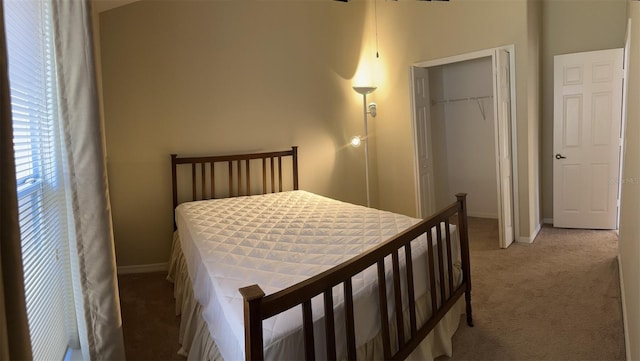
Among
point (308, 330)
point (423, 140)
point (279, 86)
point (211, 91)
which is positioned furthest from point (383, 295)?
point (423, 140)

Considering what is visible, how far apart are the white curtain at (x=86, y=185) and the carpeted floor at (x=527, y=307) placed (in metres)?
0.74

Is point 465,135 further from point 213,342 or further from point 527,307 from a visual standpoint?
point 213,342

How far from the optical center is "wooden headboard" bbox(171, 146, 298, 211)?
13.1 ft

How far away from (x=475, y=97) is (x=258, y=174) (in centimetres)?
315

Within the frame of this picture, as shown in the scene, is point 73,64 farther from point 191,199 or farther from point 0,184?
point 191,199

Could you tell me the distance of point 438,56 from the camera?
4492 millimetres

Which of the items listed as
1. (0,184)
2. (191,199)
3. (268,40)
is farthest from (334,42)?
(0,184)

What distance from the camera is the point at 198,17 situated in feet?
13.1

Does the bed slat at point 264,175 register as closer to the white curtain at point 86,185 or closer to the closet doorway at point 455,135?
the closet doorway at point 455,135

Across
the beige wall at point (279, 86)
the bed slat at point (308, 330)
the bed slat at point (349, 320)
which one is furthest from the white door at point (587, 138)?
the bed slat at point (308, 330)

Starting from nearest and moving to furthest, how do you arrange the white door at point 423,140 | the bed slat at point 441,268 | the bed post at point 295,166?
the bed slat at point 441,268, the bed post at point 295,166, the white door at point 423,140

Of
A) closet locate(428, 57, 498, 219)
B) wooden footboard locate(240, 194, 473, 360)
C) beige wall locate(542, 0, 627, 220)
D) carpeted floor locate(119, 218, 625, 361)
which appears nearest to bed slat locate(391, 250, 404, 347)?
wooden footboard locate(240, 194, 473, 360)

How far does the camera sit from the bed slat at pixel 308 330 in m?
1.41

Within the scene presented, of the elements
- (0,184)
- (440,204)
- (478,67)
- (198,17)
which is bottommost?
(440,204)
